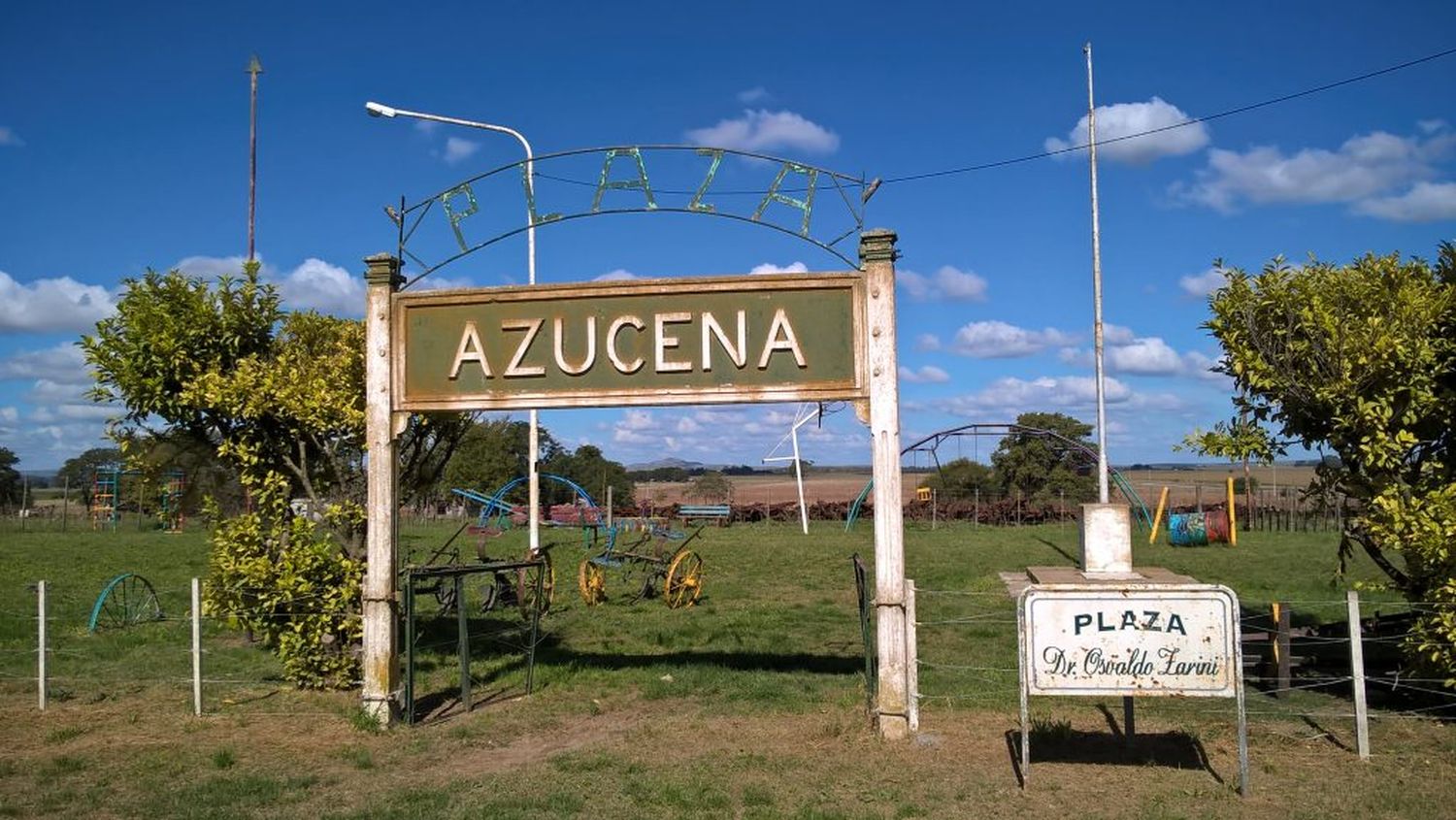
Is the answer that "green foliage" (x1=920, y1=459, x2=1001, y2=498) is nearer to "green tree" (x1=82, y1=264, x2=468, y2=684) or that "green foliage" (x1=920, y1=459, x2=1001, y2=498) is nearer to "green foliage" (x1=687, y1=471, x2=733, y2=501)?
"green foliage" (x1=687, y1=471, x2=733, y2=501)

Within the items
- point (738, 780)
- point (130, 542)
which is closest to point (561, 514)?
point (130, 542)

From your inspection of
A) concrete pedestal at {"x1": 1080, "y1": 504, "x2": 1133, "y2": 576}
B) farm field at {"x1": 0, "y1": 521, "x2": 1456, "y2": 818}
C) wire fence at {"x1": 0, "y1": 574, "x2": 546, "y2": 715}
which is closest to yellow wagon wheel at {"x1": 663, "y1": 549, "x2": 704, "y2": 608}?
farm field at {"x1": 0, "y1": 521, "x2": 1456, "y2": 818}

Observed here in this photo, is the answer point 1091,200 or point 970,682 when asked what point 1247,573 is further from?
point 970,682

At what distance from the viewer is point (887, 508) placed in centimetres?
826

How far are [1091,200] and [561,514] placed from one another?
27.0 m

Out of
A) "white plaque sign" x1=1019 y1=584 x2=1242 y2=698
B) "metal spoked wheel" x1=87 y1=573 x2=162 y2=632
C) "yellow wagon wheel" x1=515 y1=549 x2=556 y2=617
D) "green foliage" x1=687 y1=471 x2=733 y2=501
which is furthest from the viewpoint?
"green foliage" x1=687 y1=471 x2=733 y2=501

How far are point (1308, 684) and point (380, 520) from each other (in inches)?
335

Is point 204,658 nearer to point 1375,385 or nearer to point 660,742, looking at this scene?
point 660,742

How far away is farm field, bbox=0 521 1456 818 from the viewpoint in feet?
22.5

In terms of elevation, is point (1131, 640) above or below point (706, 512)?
above

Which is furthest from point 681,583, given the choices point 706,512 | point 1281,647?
point 706,512

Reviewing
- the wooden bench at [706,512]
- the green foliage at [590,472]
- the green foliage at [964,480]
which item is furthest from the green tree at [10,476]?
the green foliage at [964,480]

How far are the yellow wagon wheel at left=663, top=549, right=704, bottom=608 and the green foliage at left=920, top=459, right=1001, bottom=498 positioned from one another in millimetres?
36723

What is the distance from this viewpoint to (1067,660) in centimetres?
720
